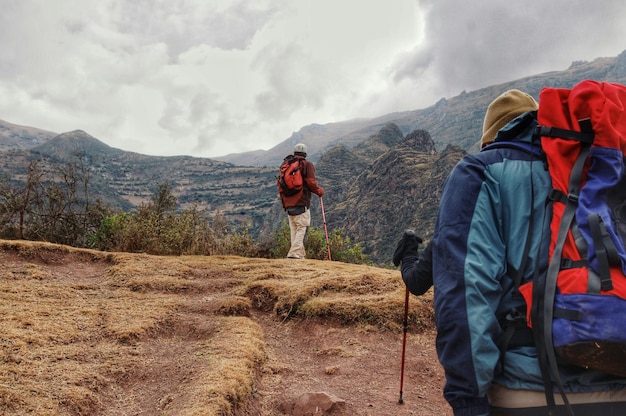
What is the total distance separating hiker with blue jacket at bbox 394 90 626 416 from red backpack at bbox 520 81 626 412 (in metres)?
0.08

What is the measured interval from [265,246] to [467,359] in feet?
36.6

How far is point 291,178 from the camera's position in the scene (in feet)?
33.4

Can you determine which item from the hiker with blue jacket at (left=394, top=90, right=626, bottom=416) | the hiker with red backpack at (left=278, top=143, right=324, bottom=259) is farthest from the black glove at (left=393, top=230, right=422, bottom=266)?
the hiker with red backpack at (left=278, top=143, right=324, bottom=259)

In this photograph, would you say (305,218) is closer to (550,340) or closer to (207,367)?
(207,367)

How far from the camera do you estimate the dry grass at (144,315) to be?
3.57m

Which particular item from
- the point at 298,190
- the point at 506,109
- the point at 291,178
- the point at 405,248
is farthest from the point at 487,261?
the point at 298,190

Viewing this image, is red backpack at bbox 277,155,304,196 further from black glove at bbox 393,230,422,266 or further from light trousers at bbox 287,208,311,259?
black glove at bbox 393,230,422,266

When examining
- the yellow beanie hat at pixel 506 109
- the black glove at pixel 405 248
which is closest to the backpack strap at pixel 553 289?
the yellow beanie hat at pixel 506 109

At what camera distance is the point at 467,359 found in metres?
1.84

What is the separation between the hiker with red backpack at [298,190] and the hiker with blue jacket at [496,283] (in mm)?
8158

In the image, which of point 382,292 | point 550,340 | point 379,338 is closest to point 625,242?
point 550,340

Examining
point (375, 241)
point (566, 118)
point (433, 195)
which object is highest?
point (566, 118)

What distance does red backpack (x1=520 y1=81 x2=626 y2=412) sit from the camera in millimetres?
1612

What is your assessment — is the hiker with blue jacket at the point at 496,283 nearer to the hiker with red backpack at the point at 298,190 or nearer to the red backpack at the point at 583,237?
the red backpack at the point at 583,237
